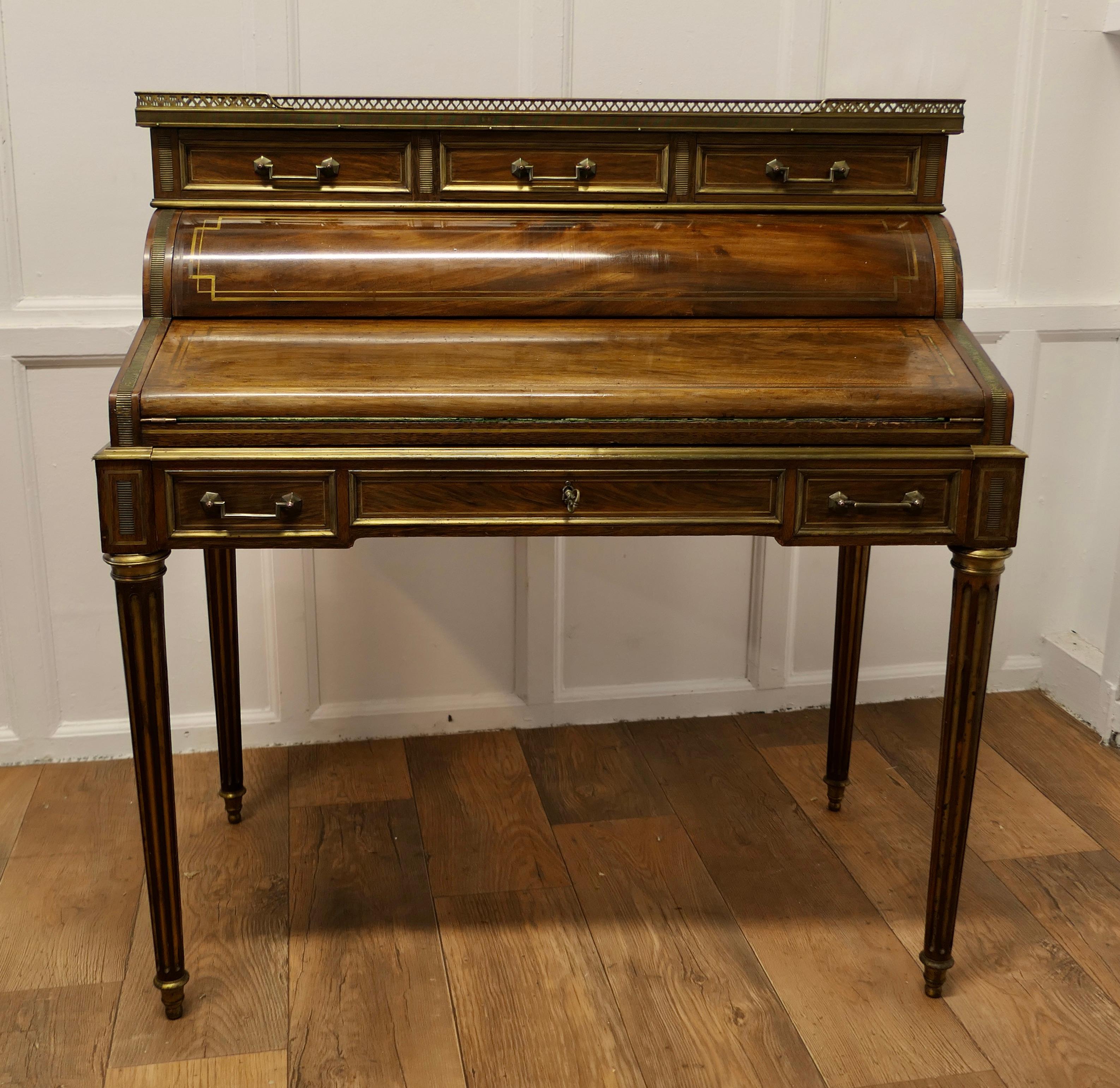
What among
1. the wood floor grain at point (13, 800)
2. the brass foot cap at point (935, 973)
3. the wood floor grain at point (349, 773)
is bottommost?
the wood floor grain at point (13, 800)

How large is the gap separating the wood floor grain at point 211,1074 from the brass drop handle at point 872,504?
1.23 meters

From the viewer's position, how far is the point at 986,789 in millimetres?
2984

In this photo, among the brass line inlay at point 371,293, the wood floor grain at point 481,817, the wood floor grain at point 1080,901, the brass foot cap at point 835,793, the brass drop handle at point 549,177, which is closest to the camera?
the brass line inlay at point 371,293

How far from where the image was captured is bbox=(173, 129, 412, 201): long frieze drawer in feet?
7.13

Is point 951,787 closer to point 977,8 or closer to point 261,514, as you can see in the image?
point 261,514

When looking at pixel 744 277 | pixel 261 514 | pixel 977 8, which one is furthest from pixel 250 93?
pixel 977 8

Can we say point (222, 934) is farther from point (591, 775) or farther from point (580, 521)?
point (580, 521)

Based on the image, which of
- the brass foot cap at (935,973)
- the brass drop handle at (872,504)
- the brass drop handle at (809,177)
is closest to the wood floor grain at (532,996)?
the brass foot cap at (935,973)

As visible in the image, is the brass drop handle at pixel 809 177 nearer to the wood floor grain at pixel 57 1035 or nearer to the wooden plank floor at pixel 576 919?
the wooden plank floor at pixel 576 919

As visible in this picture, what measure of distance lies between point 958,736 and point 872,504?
1.47 feet

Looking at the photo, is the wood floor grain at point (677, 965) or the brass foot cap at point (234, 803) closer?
the wood floor grain at point (677, 965)

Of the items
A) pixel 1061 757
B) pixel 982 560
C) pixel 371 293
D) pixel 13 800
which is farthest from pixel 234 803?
pixel 1061 757

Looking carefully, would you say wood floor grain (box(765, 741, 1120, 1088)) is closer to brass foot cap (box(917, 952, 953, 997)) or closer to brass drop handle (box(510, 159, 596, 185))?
brass foot cap (box(917, 952, 953, 997))

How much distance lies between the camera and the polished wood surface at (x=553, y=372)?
191cm
